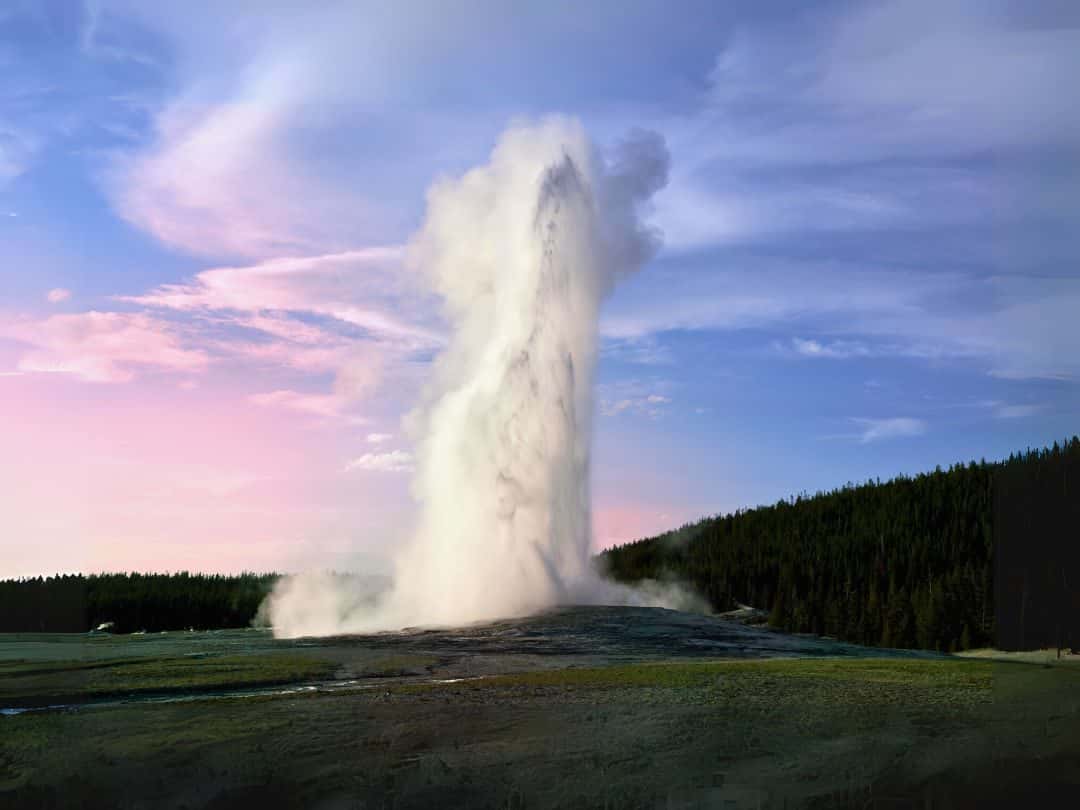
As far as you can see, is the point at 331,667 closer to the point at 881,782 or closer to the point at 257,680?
the point at 257,680

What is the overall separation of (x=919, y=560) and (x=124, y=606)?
100m

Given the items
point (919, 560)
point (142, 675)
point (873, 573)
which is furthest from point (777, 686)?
point (919, 560)

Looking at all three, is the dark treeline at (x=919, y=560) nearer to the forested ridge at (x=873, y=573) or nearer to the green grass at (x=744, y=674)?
the forested ridge at (x=873, y=573)

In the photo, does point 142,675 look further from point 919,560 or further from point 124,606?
point 124,606

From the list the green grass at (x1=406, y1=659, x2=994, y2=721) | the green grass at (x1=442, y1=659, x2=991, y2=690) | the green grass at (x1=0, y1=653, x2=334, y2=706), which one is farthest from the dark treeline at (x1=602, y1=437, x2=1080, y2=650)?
the green grass at (x1=0, y1=653, x2=334, y2=706)

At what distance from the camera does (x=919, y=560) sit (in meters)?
102

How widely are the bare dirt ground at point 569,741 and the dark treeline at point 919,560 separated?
59302 mm

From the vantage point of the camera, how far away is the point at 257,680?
30453 millimetres

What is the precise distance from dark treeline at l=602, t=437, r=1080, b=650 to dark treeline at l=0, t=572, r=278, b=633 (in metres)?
55.8

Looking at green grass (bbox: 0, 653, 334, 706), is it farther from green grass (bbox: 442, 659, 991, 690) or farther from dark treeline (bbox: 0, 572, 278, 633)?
dark treeline (bbox: 0, 572, 278, 633)

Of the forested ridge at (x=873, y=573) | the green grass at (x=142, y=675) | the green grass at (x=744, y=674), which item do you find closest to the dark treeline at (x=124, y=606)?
the forested ridge at (x=873, y=573)

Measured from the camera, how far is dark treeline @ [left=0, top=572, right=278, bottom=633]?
12050 cm

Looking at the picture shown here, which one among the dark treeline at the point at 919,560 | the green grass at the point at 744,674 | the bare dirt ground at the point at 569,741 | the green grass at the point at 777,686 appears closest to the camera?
the bare dirt ground at the point at 569,741

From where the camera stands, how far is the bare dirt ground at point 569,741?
16.2m
